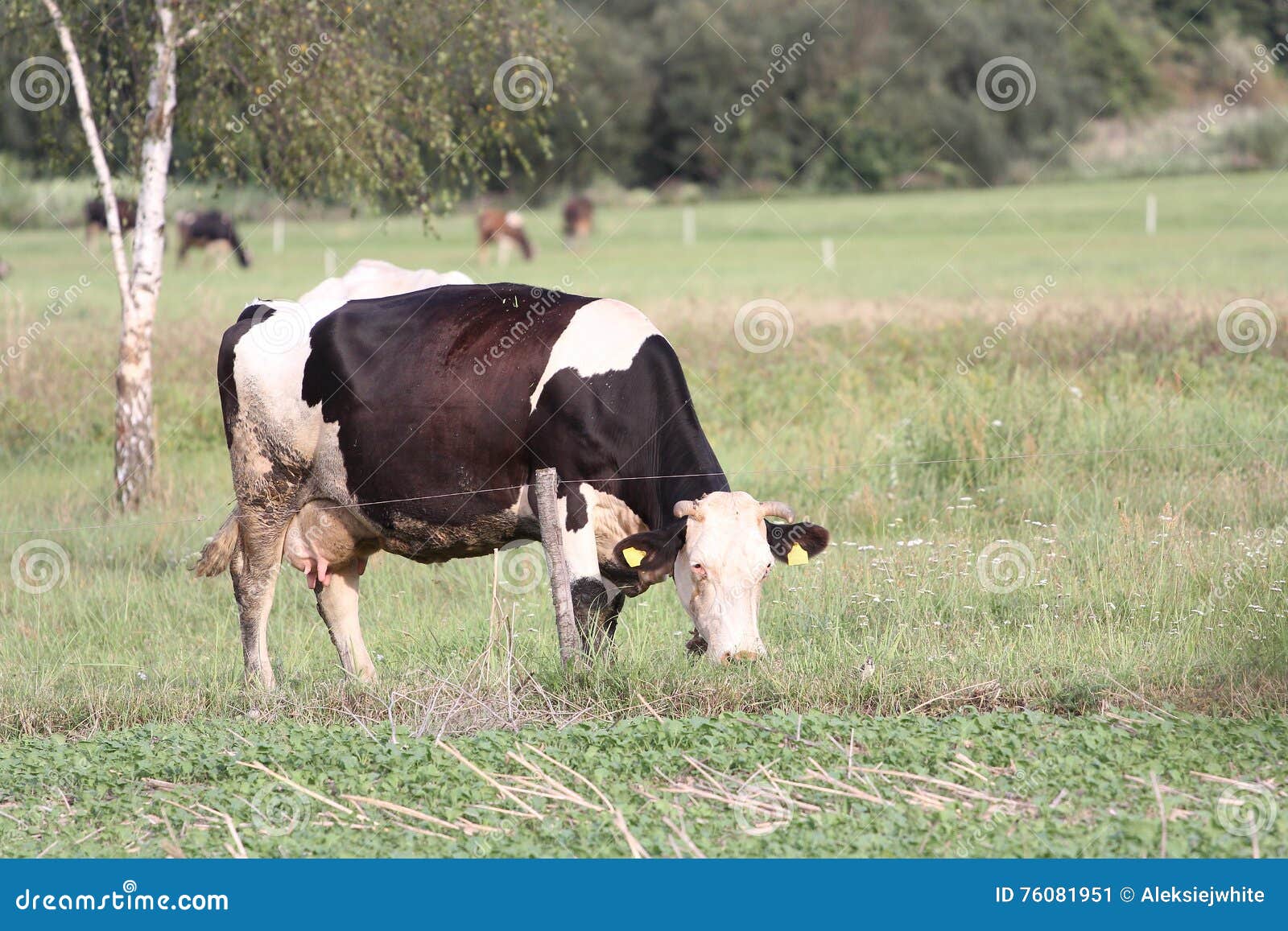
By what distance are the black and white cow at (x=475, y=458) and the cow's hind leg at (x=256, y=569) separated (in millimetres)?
11

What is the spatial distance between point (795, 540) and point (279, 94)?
763cm

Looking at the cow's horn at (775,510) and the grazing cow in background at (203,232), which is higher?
the grazing cow in background at (203,232)

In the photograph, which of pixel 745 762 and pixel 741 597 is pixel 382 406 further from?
pixel 745 762

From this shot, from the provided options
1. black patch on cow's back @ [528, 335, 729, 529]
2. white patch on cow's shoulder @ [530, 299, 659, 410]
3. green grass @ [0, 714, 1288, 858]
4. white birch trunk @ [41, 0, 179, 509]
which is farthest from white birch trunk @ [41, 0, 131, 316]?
green grass @ [0, 714, 1288, 858]

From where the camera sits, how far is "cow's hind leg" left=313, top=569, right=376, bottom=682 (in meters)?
9.05

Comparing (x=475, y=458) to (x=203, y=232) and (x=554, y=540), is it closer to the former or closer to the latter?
(x=554, y=540)

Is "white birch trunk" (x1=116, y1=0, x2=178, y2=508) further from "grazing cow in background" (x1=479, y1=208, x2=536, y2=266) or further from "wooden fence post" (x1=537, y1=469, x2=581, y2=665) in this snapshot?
"grazing cow in background" (x1=479, y1=208, x2=536, y2=266)

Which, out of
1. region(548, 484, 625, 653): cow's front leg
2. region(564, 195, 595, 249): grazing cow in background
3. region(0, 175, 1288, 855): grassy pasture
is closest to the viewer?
region(0, 175, 1288, 855): grassy pasture

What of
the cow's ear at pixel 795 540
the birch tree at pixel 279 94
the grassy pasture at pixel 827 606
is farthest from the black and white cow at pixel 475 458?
the birch tree at pixel 279 94

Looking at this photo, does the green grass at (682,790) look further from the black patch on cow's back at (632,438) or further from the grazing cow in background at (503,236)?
the grazing cow in background at (503,236)

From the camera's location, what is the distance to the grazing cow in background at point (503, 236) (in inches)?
1563

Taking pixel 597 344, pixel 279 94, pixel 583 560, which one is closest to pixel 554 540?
pixel 583 560

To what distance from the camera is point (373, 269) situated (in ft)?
33.9

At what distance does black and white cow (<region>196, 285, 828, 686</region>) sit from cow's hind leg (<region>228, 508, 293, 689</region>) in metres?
0.01
